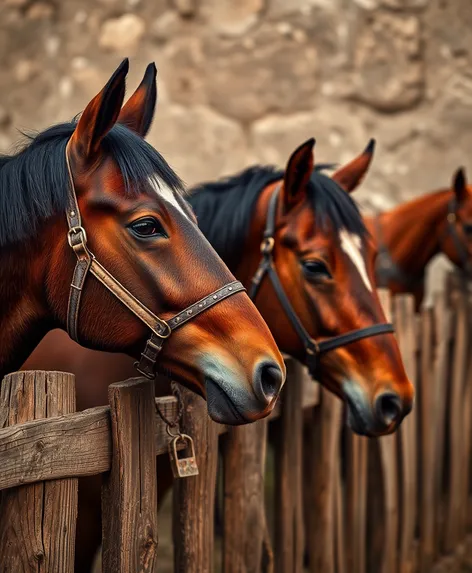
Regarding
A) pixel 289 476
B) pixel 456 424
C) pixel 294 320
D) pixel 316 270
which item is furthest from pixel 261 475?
pixel 456 424

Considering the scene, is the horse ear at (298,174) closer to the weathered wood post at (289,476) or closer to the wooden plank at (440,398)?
the weathered wood post at (289,476)

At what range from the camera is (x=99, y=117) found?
1650 millimetres

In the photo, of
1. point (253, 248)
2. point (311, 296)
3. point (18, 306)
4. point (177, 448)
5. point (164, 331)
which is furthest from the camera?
point (253, 248)

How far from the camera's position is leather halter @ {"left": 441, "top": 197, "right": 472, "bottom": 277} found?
15.5ft

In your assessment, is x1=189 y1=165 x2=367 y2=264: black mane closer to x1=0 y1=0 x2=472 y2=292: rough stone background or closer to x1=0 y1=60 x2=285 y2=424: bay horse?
x1=0 y1=60 x2=285 y2=424: bay horse

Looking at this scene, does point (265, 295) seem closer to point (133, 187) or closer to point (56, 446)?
point (133, 187)

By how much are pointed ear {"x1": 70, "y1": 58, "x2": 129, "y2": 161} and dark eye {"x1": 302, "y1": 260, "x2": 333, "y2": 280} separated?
0.90m

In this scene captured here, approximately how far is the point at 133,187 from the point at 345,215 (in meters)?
0.93

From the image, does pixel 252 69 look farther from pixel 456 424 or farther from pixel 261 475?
pixel 261 475

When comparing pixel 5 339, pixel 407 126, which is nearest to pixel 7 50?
pixel 407 126

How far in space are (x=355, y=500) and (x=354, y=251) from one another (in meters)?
1.27

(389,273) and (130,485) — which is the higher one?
(389,273)

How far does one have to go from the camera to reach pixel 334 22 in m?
5.42

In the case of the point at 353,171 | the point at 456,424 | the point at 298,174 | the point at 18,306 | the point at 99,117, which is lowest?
the point at 456,424
